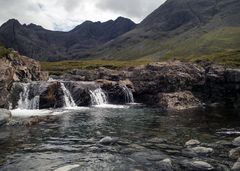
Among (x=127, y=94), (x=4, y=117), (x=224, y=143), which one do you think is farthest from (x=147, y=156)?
(x=127, y=94)

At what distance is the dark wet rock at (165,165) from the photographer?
28.5m

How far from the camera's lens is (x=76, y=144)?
125ft

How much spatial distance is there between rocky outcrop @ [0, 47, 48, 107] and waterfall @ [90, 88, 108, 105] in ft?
58.4

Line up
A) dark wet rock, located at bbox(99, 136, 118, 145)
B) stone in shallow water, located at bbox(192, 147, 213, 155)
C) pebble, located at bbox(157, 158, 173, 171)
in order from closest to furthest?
pebble, located at bbox(157, 158, 173, 171) < stone in shallow water, located at bbox(192, 147, 213, 155) < dark wet rock, located at bbox(99, 136, 118, 145)

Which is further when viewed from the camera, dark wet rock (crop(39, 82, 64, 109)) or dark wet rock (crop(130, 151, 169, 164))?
dark wet rock (crop(39, 82, 64, 109))

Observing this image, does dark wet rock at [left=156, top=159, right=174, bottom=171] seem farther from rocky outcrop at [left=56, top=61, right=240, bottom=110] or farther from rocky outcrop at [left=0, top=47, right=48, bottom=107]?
rocky outcrop at [left=56, top=61, right=240, bottom=110]

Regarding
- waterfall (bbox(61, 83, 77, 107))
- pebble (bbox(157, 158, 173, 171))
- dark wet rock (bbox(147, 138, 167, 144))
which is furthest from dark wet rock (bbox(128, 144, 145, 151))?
waterfall (bbox(61, 83, 77, 107))

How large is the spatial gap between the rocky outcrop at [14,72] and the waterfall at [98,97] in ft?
58.4

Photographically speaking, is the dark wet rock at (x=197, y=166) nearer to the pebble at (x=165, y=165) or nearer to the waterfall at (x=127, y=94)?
the pebble at (x=165, y=165)

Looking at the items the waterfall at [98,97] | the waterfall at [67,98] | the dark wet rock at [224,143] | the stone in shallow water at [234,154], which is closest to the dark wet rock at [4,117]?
the waterfall at [67,98]

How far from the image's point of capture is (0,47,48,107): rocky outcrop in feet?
224

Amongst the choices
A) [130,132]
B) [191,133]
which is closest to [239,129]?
[191,133]

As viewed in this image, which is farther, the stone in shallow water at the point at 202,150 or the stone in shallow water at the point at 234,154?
the stone in shallow water at the point at 202,150

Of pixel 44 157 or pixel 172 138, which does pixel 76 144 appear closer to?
pixel 44 157
